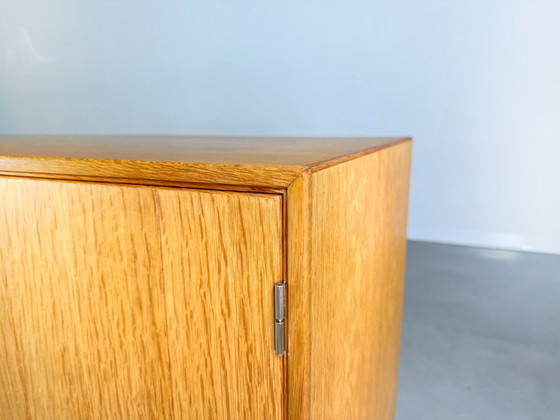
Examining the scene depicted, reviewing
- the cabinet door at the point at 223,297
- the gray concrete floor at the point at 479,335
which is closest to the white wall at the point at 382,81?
the gray concrete floor at the point at 479,335

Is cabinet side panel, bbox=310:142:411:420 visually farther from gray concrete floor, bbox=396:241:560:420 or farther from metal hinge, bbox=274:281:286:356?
gray concrete floor, bbox=396:241:560:420

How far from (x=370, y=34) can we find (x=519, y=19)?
387 mm

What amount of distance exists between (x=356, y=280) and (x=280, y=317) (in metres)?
0.23

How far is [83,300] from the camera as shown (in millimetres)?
599

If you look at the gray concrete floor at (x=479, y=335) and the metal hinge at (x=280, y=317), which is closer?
the metal hinge at (x=280, y=317)

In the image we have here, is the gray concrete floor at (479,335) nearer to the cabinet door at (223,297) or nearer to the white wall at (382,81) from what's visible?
the white wall at (382,81)

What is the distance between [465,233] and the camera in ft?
4.52

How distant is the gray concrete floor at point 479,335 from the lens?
119 cm

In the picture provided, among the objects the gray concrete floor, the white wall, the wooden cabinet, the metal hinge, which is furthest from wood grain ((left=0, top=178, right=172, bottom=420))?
the white wall

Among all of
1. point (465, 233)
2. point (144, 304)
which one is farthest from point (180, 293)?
point (465, 233)

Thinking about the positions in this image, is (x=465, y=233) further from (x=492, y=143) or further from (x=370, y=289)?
(x=370, y=289)

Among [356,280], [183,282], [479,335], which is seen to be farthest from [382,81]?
[183,282]

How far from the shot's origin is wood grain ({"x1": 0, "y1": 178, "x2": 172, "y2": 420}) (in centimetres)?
55

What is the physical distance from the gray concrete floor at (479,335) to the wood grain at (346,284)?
1.03 feet
